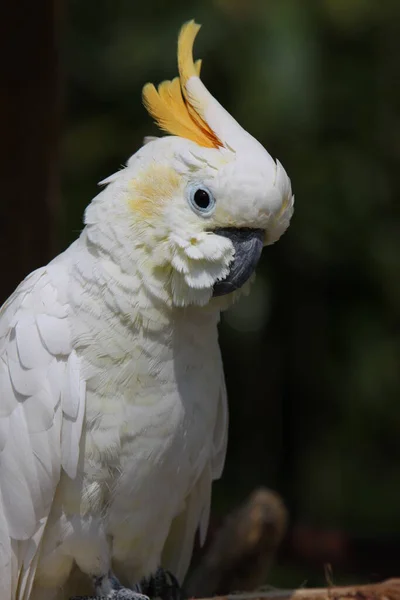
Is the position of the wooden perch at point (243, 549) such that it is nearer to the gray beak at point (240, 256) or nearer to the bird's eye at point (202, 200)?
the gray beak at point (240, 256)

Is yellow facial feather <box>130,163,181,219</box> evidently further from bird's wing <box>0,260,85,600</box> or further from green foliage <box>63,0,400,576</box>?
green foliage <box>63,0,400,576</box>

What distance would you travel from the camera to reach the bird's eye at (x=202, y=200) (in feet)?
6.36

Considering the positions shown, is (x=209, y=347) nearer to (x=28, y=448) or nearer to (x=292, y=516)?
(x=28, y=448)

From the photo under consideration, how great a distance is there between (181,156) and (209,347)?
45 cm

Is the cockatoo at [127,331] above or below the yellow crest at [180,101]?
below

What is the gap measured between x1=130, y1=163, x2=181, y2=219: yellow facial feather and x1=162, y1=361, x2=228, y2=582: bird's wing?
1.83ft

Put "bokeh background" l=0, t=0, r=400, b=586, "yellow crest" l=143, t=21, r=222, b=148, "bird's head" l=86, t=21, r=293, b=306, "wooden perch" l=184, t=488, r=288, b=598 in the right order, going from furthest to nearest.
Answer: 1. "bokeh background" l=0, t=0, r=400, b=586
2. "wooden perch" l=184, t=488, r=288, b=598
3. "yellow crest" l=143, t=21, r=222, b=148
4. "bird's head" l=86, t=21, r=293, b=306

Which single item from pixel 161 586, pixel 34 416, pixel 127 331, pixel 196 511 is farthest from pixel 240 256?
pixel 161 586

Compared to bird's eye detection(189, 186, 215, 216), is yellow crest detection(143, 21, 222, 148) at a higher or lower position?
higher

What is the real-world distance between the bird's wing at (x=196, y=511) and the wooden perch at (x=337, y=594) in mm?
239

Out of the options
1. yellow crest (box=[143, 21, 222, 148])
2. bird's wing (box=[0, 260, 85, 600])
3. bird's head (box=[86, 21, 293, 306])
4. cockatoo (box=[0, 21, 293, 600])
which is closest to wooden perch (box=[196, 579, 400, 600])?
cockatoo (box=[0, 21, 293, 600])

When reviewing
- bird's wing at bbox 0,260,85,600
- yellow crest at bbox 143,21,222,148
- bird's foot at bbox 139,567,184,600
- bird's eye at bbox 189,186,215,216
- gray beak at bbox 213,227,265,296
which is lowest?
bird's foot at bbox 139,567,184,600

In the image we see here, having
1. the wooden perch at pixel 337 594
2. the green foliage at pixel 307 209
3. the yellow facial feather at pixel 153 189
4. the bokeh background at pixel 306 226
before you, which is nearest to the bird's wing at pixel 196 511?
the wooden perch at pixel 337 594

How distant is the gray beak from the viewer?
1960 mm
